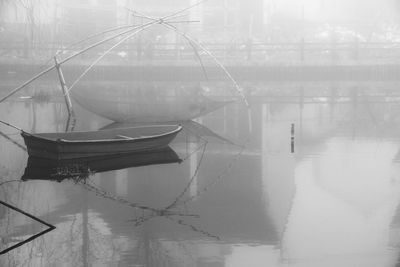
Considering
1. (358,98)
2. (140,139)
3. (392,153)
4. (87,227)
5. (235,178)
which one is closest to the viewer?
(87,227)

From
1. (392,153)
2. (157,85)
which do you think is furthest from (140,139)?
(157,85)

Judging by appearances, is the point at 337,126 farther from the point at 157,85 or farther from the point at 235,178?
the point at 157,85

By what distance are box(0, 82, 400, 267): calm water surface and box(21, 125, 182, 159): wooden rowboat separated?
0.32m

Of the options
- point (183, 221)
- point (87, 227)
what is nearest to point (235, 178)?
point (183, 221)

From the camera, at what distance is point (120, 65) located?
3638 centimetres

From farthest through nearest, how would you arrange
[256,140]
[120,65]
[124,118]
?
1. [120,65]
2. [124,118]
3. [256,140]

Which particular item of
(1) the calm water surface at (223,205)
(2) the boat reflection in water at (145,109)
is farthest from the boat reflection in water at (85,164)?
(2) the boat reflection in water at (145,109)

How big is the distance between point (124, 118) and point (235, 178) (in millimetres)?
7459

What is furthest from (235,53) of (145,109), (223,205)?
(223,205)

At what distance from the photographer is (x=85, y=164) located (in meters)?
12.1

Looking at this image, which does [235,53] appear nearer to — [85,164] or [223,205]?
[85,164]

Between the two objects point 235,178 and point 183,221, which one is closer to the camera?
point 183,221

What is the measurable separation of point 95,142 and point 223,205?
140 inches

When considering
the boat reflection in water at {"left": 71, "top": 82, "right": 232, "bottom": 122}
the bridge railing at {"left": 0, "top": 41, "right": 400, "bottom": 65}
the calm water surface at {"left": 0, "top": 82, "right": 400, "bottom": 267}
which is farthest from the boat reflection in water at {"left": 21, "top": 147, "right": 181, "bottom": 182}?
the bridge railing at {"left": 0, "top": 41, "right": 400, "bottom": 65}
